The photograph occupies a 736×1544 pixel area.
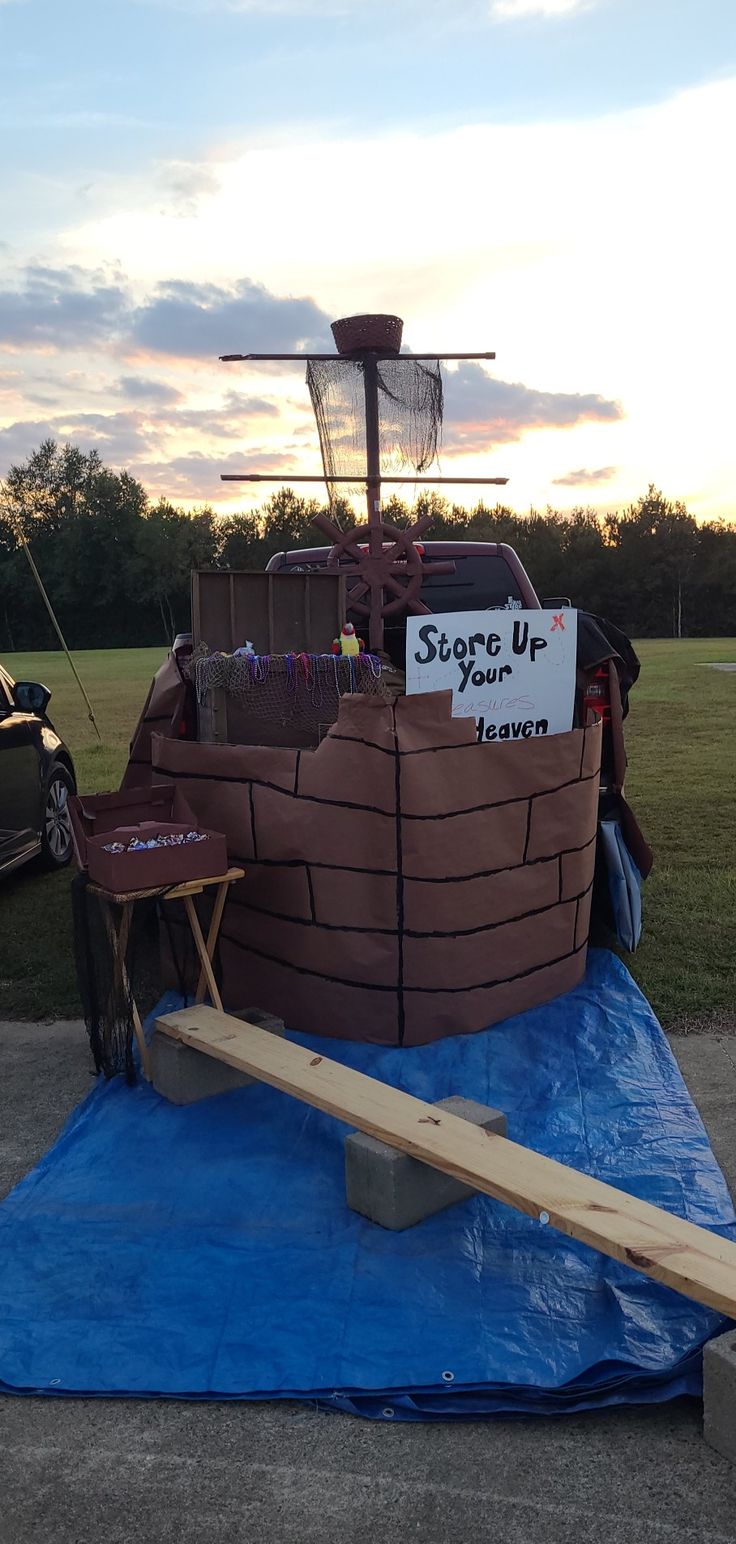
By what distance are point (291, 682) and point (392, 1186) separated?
220cm

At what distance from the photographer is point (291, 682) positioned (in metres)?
4.69

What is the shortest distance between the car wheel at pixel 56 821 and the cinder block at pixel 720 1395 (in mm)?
5655

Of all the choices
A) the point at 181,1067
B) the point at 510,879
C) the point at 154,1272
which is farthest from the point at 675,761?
the point at 154,1272

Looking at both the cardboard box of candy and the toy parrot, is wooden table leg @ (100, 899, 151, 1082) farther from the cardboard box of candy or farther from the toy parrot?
the toy parrot

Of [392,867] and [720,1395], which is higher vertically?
[392,867]

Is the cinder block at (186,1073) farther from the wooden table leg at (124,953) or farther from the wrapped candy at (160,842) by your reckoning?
the wrapped candy at (160,842)

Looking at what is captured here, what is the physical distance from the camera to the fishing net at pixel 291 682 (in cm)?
465

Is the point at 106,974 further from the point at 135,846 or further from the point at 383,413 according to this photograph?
the point at 383,413

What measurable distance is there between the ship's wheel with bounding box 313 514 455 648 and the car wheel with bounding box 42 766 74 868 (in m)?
2.95

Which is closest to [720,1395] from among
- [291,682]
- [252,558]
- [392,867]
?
[392,867]

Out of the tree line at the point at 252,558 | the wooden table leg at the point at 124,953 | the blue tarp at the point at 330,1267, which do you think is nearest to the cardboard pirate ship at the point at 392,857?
the blue tarp at the point at 330,1267

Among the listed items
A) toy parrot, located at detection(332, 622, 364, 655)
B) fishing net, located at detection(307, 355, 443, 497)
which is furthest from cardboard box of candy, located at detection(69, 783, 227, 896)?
fishing net, located at detection(307, 355, 443, 497)

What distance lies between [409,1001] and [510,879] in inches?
22.8

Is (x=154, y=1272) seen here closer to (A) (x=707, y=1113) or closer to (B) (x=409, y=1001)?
(B) (x=409, y=1001)
